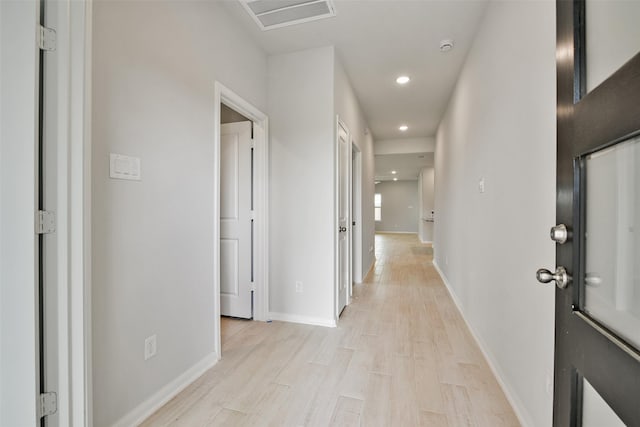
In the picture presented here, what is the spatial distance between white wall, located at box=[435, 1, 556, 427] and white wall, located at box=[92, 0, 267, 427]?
6.38 feet

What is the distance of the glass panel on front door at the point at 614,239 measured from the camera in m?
0.60

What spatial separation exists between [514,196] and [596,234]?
1086mm

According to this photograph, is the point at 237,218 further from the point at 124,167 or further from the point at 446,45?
the point at 446,45

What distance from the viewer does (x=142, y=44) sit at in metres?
1.55

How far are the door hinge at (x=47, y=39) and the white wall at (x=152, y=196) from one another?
0.14 meters

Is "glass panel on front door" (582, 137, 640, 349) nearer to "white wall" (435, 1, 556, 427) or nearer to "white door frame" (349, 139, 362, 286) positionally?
"white wall" (435, 1, 556, 427)

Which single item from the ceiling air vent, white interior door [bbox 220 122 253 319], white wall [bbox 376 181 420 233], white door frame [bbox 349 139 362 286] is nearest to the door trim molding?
white door frame [bbox 349 139 362 286]

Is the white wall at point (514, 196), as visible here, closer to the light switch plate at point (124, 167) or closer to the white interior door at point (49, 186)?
the light switch plate at point (124, 167)

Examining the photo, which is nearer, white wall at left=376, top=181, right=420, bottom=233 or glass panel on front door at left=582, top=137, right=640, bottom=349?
glass panel on front door at left=582, top=137, right=640, bottom=349

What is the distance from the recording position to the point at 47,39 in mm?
1180

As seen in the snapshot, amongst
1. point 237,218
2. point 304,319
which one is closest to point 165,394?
point 304,319

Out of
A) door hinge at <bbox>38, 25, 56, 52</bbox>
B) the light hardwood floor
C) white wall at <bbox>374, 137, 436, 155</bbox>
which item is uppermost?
white wall at <bbox>374, 137, 436, 155</bbox>

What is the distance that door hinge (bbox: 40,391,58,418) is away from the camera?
3.89ft
